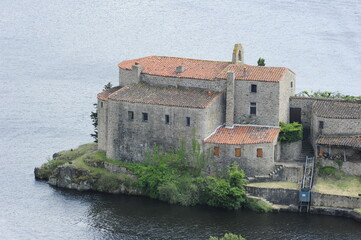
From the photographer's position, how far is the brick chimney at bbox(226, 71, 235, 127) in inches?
3196

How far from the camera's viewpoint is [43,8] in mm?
187625

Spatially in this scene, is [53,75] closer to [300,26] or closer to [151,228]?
[300,26]

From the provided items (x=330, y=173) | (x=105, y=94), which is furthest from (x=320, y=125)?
(x=105, y=94)

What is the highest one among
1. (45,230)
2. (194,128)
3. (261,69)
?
(261,69)

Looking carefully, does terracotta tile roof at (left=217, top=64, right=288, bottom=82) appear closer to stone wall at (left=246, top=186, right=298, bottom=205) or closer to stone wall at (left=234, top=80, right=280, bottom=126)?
stone wall at (left=234, top=80, right=280, bottom=126)

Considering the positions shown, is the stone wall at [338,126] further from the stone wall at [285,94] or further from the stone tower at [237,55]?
the stone tower at [237,55]

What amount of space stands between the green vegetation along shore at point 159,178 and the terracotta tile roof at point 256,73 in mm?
8421

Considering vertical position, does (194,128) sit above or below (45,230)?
above

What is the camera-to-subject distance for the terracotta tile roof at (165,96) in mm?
80438

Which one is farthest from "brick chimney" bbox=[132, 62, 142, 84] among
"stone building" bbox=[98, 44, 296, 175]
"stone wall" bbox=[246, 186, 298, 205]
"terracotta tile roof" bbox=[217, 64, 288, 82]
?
"stone wall" bbox=[246, 186, 298, 205]

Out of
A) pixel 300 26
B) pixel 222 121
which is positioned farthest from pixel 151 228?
pixel 300 26

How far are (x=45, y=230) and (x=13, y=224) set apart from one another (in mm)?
3347

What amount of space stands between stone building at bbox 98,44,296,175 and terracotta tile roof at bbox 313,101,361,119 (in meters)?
3.63

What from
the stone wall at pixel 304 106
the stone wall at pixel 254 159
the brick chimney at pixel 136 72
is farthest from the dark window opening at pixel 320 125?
the brick chimney at pixel 136 72
